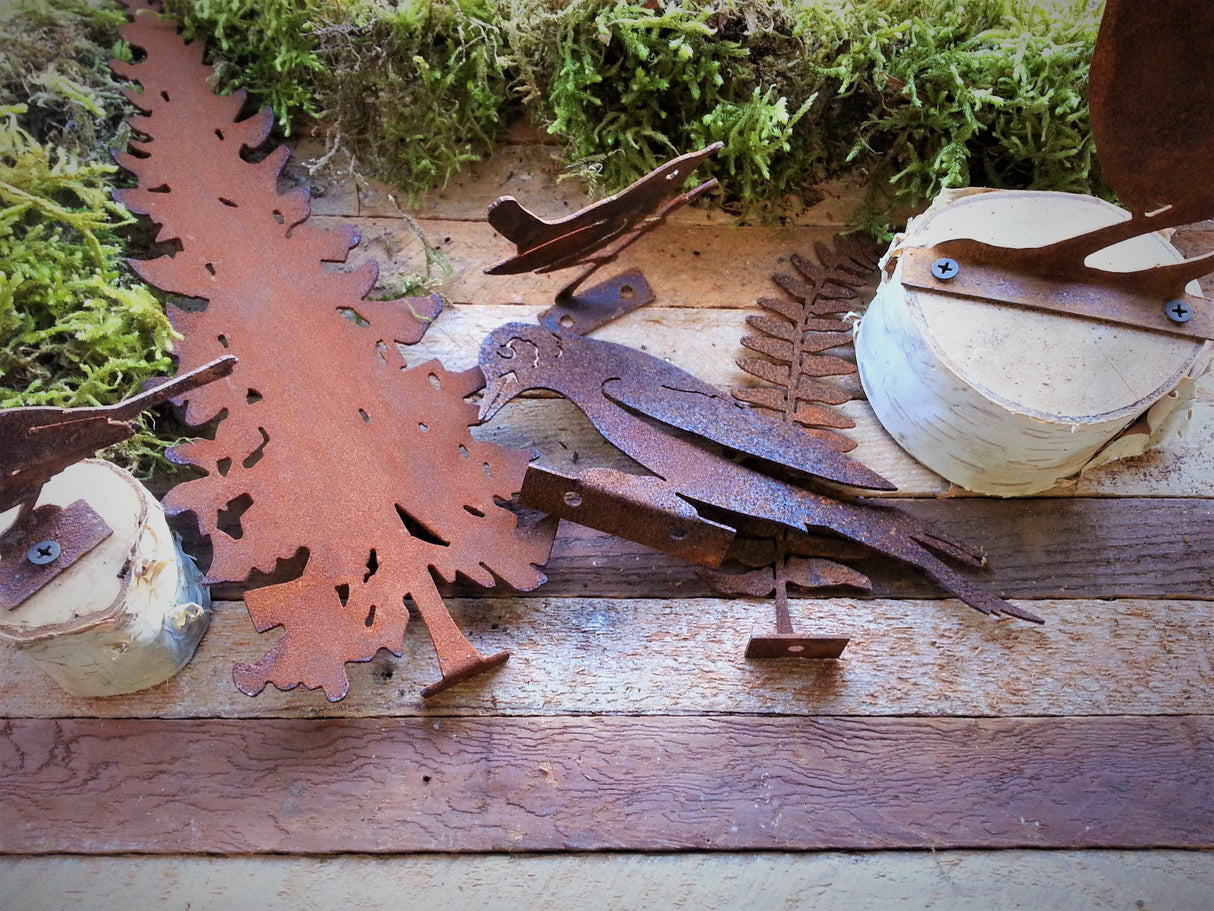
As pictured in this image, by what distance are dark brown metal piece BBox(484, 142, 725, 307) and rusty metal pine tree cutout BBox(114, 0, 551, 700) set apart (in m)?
0.18

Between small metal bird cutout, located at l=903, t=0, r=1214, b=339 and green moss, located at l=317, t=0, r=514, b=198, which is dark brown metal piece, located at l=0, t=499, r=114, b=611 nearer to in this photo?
green moss, located at l=317, t=0, r=514, b=198

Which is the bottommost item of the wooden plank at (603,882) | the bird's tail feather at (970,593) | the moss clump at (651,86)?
the wooden plank at (603,882)

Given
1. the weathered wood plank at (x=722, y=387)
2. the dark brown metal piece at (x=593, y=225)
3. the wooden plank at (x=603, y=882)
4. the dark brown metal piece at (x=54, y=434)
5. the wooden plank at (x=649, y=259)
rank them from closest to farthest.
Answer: the dark brown metal piece at (x=54, y=434)
the wooden plank at (x=603, y=882)
the dark brown metal piece at (x=593, y=225)
the weathered wood plank at (x=722, y=387)
the wooden plank at (x=649, y=259)

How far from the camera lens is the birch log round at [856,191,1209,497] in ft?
3.62

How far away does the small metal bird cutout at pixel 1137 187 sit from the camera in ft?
3.07

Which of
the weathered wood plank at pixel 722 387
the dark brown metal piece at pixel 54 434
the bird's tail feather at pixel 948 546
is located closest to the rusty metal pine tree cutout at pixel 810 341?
the weathered wood plank at pixel 722 387

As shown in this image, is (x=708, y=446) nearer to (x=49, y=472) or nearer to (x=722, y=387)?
(x=722, y=387)

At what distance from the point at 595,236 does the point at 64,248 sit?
2.25 ft

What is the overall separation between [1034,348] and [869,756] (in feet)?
1.72

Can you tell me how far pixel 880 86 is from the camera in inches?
50.9

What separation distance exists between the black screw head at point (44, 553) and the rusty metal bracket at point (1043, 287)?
3.30ft

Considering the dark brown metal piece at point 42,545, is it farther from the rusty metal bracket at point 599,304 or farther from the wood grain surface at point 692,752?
the rusty metal bracket at point 599,304

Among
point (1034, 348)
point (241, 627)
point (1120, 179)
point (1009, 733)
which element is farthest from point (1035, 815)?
point (241, 627)

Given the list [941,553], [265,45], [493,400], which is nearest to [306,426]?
[493,400]
